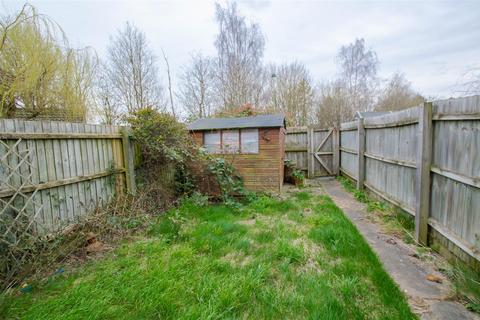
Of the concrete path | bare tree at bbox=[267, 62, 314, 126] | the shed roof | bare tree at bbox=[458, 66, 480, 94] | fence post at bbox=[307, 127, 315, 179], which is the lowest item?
the concrete path

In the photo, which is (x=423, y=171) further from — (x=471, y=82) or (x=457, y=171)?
(x=471, y=82)

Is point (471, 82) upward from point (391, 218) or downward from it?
upward

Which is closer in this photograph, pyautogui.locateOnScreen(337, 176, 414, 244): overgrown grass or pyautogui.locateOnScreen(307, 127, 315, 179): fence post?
pyautogui.locateOnScreen(337, 176, 414, 244): overgrown grass

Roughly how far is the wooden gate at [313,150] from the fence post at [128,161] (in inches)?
251

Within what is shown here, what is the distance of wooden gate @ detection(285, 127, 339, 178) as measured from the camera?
9.00 m

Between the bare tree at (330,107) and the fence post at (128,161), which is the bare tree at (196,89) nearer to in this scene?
the bare tree at (330,107)

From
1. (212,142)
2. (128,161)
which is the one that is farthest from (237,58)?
(128,161)

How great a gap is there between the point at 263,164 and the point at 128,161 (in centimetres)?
334

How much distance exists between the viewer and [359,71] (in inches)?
703

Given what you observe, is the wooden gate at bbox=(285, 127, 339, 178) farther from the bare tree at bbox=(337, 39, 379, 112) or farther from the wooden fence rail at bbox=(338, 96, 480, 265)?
the bare tree at bbox=(337, 39, 379, 112)

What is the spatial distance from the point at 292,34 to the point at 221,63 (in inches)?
183

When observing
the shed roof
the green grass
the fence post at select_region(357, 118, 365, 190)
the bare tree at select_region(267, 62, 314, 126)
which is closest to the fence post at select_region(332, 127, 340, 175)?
the fence post at select_region(357, 118, 365, 190)

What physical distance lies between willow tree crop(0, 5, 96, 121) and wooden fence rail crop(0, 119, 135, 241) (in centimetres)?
195

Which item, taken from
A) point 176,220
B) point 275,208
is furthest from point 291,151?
point 176,220
